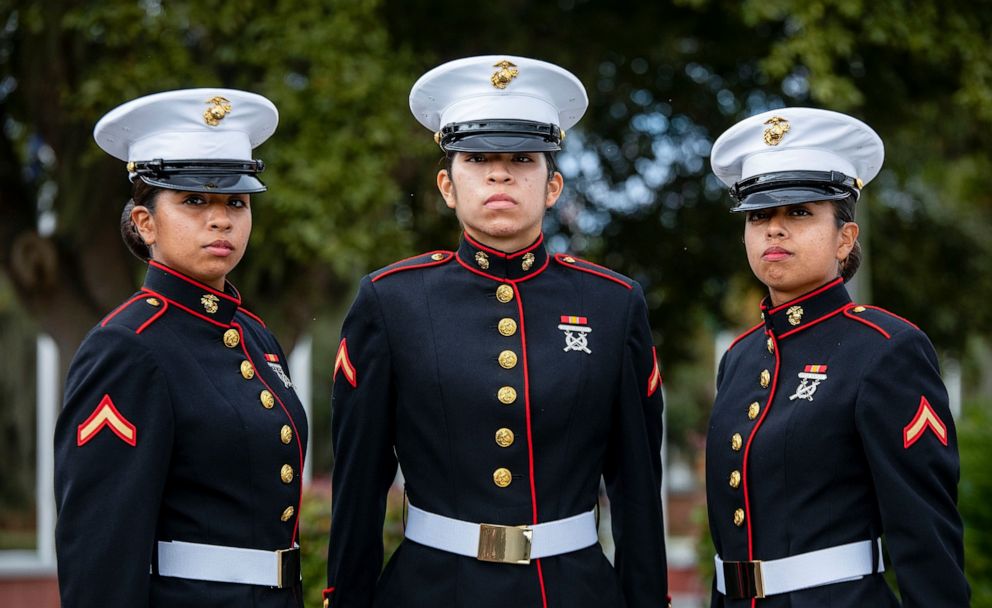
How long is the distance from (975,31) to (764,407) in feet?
17.6

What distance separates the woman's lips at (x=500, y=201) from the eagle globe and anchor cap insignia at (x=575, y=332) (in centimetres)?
36

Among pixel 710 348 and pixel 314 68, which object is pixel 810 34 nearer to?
pixel 314 68

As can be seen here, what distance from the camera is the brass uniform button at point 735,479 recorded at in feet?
12.2

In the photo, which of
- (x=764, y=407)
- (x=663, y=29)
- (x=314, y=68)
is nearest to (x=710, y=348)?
(x=663, y=29)

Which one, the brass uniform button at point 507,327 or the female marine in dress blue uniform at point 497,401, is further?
the brass uniform button at point 507,327

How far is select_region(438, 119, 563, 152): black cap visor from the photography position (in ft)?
11.9

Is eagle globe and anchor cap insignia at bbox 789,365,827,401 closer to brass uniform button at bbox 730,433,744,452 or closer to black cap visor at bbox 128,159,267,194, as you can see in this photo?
brass uniform button at bbox 730,433,744,452

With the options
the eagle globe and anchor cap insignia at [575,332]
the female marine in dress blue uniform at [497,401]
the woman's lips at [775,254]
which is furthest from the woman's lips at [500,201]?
the woman's lips at [775,254]

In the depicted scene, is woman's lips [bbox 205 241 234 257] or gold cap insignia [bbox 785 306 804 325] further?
gold cap insignia [bbox 785 306 804 325]

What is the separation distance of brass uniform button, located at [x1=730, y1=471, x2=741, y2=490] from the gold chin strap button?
663 millimetres

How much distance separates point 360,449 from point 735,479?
39.8 inches

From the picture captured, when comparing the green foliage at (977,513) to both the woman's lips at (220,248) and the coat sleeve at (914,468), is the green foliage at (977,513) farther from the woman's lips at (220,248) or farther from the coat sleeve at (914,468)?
the woman's lips at (220,248)

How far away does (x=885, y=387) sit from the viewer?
346 cm

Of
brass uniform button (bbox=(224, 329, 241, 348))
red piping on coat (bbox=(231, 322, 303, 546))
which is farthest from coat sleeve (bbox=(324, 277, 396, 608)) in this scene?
brass uniform button (bbox=(224, 329, 241, 348))
